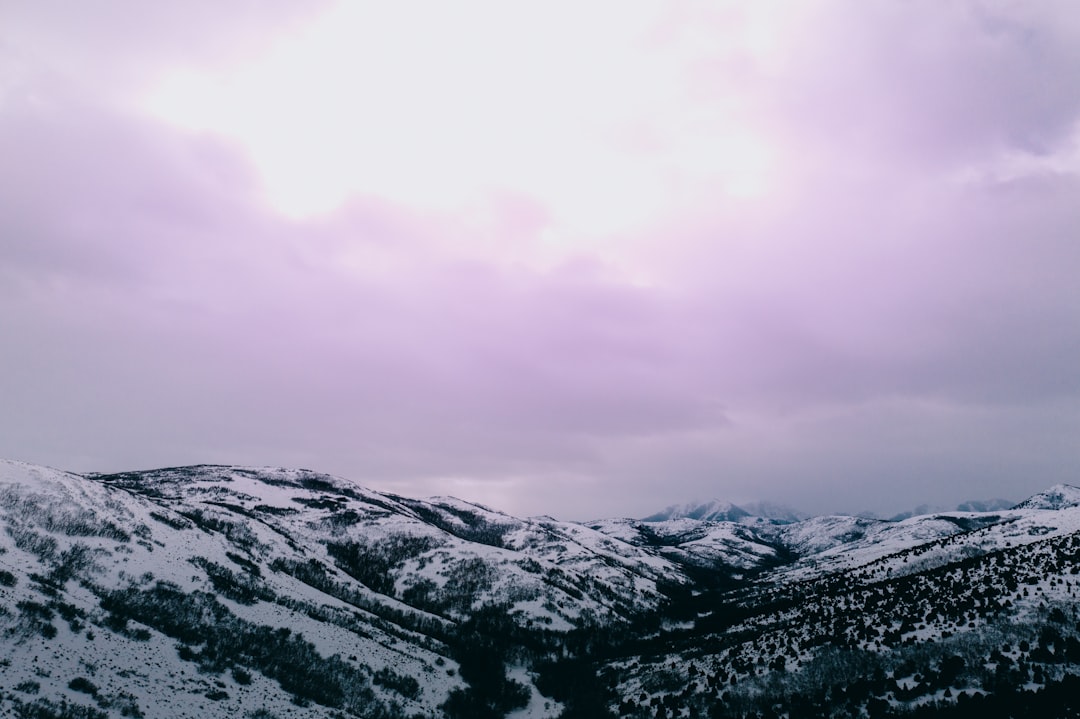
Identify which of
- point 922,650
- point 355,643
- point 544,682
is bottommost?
point 544,682

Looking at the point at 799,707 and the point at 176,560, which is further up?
the point at 176,560

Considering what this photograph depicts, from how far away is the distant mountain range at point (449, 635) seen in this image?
52.0 m

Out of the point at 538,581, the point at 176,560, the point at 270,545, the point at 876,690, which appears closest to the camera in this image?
the point at 876,690

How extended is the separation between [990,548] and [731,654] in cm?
10384

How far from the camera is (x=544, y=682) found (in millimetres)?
100062

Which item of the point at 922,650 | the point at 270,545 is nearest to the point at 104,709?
the point at 922,650

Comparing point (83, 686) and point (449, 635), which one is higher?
point (83, 686)

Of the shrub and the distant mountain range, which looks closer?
the distant mountain range

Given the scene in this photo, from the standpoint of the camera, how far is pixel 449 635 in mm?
120312

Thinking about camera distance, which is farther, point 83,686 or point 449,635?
point 449,635

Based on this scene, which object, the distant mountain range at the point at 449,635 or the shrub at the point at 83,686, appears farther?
the shrub at the point at 83,686

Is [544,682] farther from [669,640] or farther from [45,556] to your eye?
[45,556]

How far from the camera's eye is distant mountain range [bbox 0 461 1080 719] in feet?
171

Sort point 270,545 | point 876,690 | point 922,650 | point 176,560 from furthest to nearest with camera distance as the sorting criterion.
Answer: point 270,545, point 176,560, point 922,650, point 876,690
